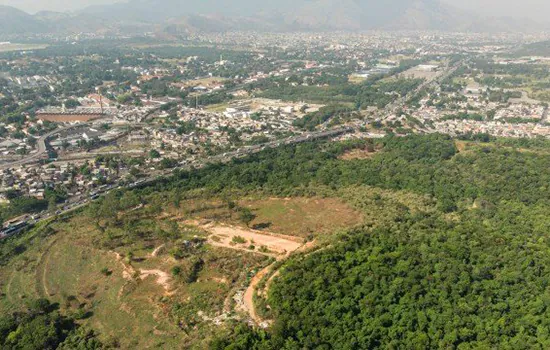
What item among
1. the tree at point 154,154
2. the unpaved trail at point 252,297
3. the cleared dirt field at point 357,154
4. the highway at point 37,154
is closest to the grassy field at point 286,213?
the unpaved trail at point 252,297

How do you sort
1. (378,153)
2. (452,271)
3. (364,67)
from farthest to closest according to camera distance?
(364,67) → (378,153) → (452,271)

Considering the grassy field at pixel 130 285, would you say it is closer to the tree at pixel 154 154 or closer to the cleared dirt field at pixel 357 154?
the tree at pixel 154 154

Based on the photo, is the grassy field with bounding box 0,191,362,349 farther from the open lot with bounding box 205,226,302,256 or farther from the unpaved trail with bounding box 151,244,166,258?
the open lot with bounding box 205,226,302,256

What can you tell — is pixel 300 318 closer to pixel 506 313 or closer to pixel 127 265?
pixel 506 313

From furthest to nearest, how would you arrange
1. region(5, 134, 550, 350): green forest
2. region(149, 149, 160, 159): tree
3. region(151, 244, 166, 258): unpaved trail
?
region(149, 149, 160, 159): tree
region(151, 244, 166, 258): unpaved trail
region(5, 134, 550, 350): green forest

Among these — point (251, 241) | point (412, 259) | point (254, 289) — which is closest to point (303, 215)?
point (251, 241)

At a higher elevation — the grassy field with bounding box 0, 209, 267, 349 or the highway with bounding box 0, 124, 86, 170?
the highway with bounding box 0, 124, 86, 170

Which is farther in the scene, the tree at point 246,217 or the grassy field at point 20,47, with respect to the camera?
the grassy field at point 20,47

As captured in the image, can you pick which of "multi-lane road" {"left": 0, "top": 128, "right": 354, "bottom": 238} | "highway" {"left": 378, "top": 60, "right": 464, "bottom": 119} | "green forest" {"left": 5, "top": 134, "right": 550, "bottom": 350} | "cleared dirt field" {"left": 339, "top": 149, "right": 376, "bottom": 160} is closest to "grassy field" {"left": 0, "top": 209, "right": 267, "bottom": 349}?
"green forest" {"left": 5, "top": 134, "right": 550, "bottom": 350}

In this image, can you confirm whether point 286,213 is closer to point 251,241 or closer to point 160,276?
point 251,241

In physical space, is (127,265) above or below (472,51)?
below

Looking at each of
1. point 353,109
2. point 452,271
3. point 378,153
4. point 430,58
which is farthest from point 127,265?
point 430,58
